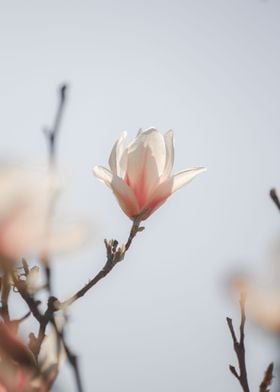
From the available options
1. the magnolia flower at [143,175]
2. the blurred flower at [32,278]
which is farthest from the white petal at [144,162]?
the blurred flower at [32,278]

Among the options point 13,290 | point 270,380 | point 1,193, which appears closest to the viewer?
point 1,193

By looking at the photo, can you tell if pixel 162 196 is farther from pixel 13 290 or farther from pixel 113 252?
pixel 13 290

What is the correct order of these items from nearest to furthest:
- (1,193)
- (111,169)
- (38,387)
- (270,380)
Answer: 1. (1,193)
2. (38,387)
3. (270,380)
4. (111,169)

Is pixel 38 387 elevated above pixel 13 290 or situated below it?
below

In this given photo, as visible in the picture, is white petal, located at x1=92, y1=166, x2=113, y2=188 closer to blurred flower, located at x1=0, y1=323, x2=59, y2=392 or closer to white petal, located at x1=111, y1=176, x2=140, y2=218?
white petal, located at x1=111, y1=176, x2=140, y2=218

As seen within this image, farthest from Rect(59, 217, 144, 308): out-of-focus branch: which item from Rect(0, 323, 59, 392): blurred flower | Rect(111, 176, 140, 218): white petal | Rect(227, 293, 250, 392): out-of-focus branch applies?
Rect(227, 293, 250, 392): out-of-focus branch

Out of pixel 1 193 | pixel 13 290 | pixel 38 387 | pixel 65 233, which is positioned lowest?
pixel 38 387

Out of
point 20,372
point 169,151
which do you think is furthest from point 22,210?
point 169,151

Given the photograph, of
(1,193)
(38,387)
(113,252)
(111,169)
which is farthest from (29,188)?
(111,169)
